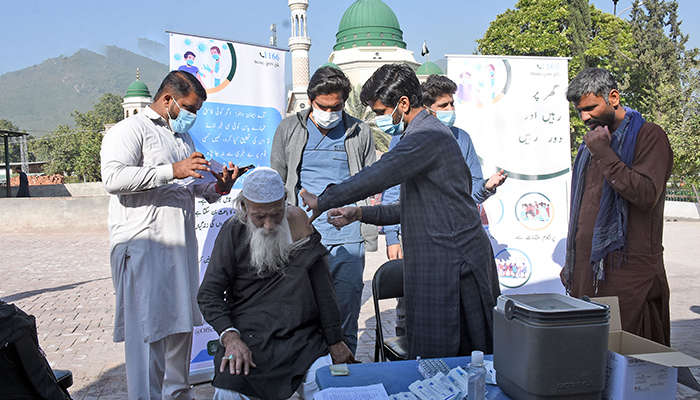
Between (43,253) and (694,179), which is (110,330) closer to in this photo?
(43,253)

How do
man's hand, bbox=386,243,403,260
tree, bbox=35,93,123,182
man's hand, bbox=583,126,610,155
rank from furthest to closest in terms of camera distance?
tree, bbox=35,93,123,182 → man's hand, bbox=386,243,403,260 → man's hand, bbox=583,126,610,155

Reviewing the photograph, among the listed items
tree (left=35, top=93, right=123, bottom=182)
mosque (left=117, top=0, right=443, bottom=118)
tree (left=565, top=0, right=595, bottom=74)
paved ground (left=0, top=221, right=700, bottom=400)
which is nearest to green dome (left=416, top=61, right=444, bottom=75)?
mosque (left=117, top=0, right=443, bottom=118)

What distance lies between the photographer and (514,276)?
5.65m

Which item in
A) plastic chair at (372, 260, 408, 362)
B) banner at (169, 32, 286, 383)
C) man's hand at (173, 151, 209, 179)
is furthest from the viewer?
banner at (169, 32, 286, 383)

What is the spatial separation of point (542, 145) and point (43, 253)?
10.2 meters

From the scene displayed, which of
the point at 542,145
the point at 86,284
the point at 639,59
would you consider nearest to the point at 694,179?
the point at 639,59

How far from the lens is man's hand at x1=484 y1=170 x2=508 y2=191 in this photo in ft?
11.7

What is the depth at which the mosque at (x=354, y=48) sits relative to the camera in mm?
39562

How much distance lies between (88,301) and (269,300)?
17.5 feet

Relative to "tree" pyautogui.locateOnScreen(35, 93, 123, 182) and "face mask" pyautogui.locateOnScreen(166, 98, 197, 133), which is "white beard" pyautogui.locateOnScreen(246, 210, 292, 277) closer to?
"face mask" pyautogui.locateOnScreen(166, 98, 197, 133)

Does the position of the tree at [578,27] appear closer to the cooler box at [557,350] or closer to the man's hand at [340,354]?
the man's hand at [340,354]

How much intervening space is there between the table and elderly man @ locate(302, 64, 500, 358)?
0.39m

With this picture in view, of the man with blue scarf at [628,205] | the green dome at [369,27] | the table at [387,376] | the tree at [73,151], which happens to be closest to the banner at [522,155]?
the man with blue scarf at [628,205]

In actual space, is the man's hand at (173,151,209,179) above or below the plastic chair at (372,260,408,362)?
above
